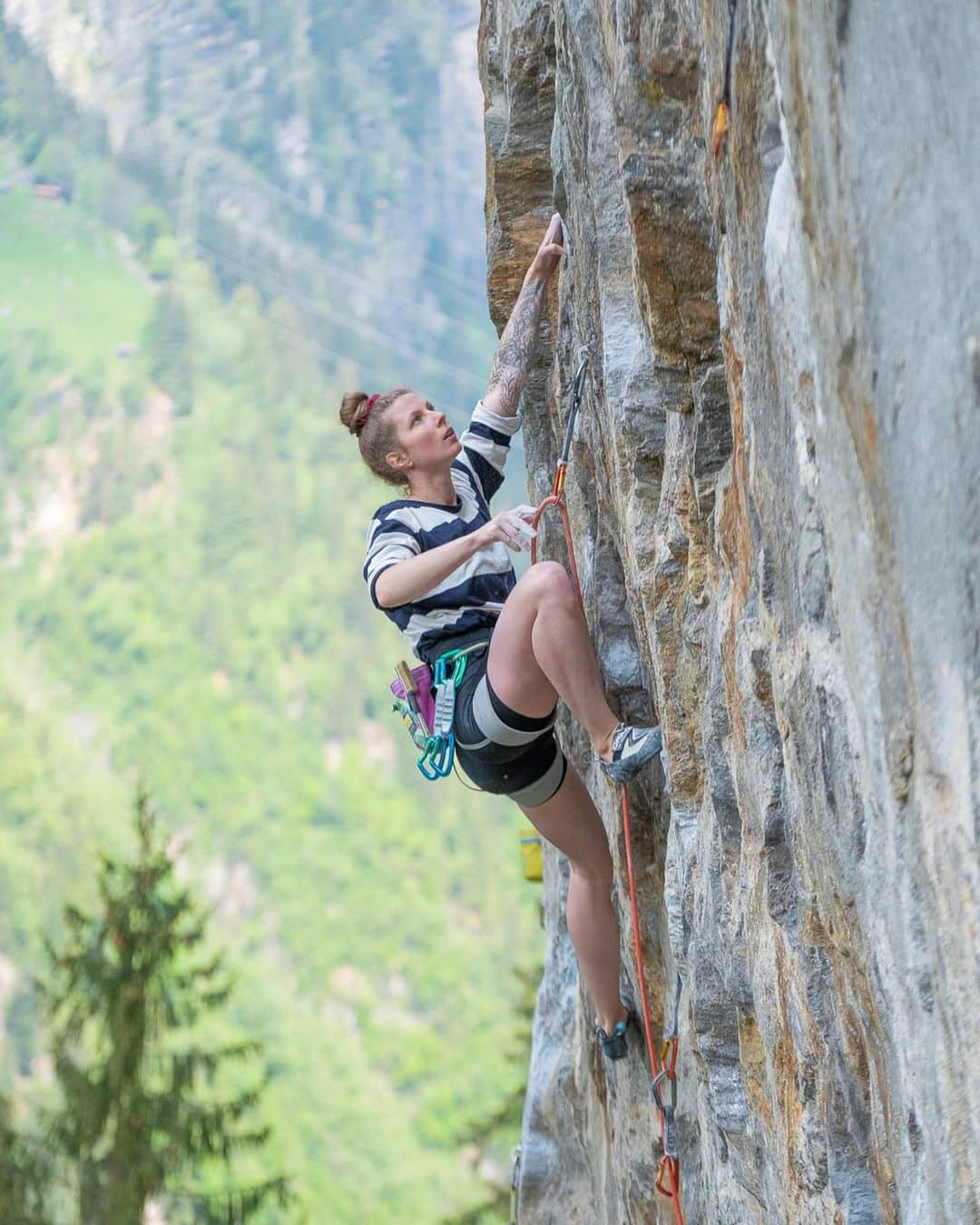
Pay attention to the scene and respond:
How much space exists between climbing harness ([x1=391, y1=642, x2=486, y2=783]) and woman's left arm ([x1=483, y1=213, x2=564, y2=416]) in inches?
40.3

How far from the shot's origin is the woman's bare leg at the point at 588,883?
4.73m

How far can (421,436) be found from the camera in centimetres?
464

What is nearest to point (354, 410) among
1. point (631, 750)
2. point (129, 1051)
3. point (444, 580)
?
point (444, 580)

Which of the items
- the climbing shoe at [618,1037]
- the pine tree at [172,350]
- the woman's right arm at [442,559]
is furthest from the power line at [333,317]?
the woman's right arm at [442,559]

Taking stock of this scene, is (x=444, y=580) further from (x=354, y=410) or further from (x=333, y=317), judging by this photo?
(x=333, y=317)

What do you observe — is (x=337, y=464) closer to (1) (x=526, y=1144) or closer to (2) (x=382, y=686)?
(2) (x=382, y=686)

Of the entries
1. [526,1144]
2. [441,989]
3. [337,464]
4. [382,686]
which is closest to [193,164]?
[337,464]

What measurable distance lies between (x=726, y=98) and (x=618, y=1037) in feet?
11.4

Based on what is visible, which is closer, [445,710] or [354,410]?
[445,710]

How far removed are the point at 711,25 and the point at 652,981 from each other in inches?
126

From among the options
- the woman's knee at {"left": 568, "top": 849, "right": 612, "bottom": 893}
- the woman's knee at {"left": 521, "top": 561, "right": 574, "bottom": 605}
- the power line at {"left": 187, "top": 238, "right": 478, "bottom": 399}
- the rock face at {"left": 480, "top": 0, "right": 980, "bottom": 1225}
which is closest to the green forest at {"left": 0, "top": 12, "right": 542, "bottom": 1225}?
the power line at {"left": 187, "top": 238, "right": 478, "bottom": 399}

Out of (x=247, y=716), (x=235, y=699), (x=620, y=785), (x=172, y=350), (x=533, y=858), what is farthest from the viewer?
(x=172, y=350)

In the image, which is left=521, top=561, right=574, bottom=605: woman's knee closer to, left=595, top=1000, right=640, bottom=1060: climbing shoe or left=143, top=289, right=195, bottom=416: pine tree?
left=595, top=1000, right=640, bottom=1060: climbing shoe

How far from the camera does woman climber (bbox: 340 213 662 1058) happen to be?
13.2ft
